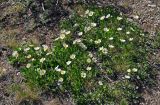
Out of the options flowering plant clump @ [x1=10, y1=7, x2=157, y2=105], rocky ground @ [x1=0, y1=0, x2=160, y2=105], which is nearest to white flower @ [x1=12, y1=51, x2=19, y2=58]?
flowering plant clump @ [x1=10, y1=7, x2=157, y2=105]

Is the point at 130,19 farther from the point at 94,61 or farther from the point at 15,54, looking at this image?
the point at 15,54

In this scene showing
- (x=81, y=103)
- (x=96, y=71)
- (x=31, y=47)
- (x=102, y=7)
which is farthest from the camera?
(x=102, y=7)

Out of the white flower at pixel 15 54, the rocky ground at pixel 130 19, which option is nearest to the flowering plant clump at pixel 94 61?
the white flower at pixel 15 54

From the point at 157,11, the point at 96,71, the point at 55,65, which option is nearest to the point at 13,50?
the point at 55,65

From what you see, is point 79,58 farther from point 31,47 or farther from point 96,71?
point 31,47

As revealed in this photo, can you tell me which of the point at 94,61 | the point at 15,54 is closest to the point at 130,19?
the point at 94,61

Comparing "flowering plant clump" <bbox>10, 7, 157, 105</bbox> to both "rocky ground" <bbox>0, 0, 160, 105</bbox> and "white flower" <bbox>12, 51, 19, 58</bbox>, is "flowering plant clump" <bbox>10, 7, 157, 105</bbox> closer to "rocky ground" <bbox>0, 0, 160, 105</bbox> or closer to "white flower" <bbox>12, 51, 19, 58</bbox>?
"white flower" <bbox>12, 51, 19, 58</bbox>
